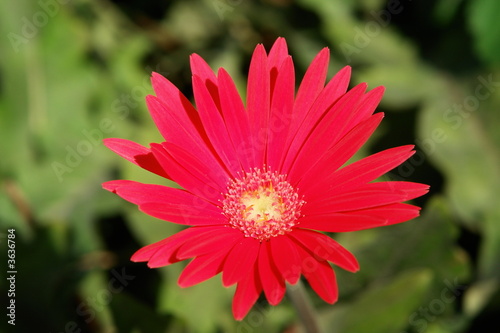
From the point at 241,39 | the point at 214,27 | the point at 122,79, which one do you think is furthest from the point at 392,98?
the point at 122,79

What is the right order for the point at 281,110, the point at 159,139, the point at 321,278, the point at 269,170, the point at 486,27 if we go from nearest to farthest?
the point at 321,278, the point at 281,110, the point at 269,170, the point at 486,27, the point at 159,139

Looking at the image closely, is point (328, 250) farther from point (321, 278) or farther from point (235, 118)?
point (235, 118)

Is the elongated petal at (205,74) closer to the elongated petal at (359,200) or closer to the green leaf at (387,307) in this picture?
the elongated petal at (359,200)

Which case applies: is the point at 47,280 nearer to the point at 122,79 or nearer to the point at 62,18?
the point at 122,79

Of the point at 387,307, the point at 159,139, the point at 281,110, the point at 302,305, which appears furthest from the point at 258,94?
the point at 159,139

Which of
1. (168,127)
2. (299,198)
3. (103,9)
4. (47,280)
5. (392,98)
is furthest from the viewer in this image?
(103,9)
